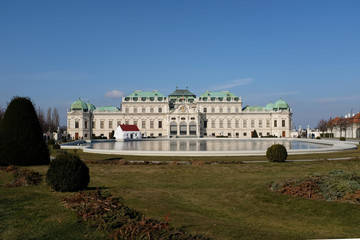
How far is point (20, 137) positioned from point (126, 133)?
189 feet

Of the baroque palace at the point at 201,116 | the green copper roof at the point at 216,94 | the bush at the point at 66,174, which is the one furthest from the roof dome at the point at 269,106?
the bush at the point at 66,174

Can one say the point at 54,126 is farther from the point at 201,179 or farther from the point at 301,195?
the point at 301,195

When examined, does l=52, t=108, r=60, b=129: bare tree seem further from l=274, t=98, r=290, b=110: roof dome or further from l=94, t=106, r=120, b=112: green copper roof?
l=274, t=98, r=290, b=110: roof dome

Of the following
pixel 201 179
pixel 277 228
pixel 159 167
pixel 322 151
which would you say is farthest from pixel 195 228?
pixel 322 151

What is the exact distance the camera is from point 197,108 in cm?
10462

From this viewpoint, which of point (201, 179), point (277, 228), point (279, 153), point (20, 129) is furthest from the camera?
point (279, 153)

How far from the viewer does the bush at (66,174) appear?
12.1 m

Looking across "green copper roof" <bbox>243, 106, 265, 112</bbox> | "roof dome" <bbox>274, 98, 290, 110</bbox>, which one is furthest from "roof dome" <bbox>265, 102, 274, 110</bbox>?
"green copper roof" <bbox>243, 106, 265, 112</bbox>

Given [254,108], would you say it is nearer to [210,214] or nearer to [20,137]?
[20,137]

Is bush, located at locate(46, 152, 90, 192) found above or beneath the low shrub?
above

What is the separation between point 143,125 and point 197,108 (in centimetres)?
1896

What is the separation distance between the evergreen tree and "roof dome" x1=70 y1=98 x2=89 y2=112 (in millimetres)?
84022

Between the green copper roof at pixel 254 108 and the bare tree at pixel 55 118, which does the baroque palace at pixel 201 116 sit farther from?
the bare tree at pixel 55 118

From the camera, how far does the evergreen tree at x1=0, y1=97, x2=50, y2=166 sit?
20688mm
